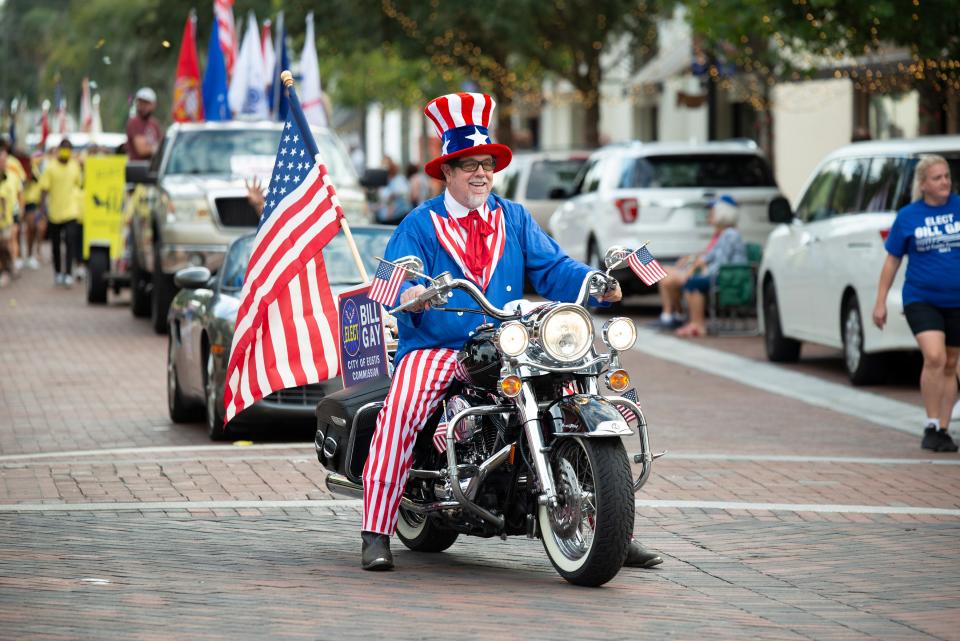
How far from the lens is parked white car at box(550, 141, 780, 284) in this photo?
20.7 metres

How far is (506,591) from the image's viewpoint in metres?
6.86

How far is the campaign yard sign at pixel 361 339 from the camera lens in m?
7.96

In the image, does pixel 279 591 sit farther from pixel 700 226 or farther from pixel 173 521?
pixel 700 226

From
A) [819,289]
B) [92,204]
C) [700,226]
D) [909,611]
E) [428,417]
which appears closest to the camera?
[909,611]

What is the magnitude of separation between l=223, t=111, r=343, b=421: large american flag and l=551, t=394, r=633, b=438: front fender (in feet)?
7.65

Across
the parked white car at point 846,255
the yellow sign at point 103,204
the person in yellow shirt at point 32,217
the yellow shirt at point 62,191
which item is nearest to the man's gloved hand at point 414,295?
the parked white car at point 846,255

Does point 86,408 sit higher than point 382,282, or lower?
lower

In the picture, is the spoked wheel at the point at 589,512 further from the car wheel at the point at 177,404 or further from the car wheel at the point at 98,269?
the car wheel at the point at 98,269

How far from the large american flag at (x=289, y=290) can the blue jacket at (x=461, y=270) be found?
5.34 feet

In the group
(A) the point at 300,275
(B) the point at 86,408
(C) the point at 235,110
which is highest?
(C) the point at 235,110

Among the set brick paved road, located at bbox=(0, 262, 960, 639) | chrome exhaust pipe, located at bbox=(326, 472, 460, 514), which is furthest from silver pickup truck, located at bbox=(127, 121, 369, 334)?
chrome exhaust pipe, located at bbox=(326, 472, 460, 514)

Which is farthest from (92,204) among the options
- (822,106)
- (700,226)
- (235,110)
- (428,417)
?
(428,417)

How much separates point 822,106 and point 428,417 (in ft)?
89.6

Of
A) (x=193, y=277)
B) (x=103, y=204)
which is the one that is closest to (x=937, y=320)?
(x=193, y=277)
